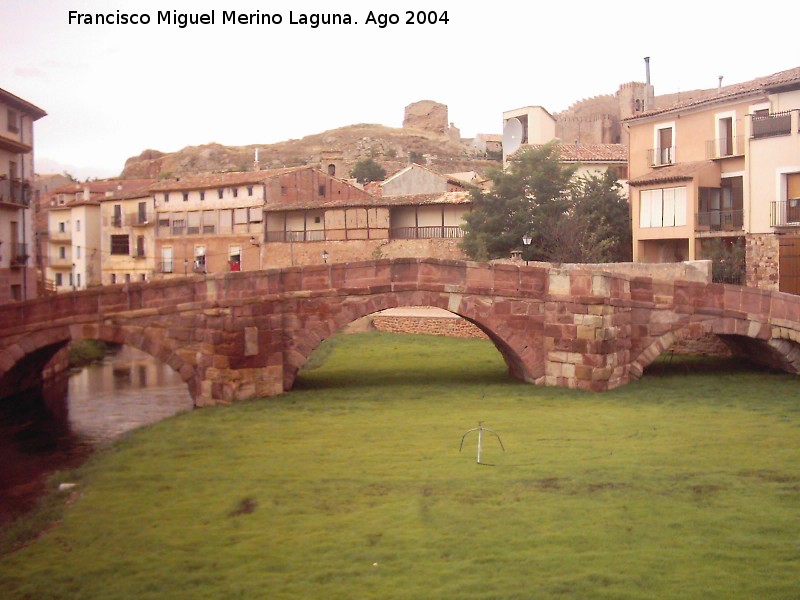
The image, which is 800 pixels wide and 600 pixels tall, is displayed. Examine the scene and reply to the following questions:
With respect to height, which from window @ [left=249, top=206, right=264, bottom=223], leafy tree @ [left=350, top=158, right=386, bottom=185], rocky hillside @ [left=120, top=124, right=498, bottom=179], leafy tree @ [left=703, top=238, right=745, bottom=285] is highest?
rocky hillside @ [left=120, top=124, right=498, bottom=179]

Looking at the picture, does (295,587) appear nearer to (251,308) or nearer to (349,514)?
(349,514)

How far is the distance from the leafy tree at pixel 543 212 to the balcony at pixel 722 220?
358 centimetres

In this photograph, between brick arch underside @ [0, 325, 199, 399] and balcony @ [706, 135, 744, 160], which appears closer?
brick arch underside @ [0, 325, 199, 399]

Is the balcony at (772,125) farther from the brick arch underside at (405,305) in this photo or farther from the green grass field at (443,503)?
the brick arch underside at (405,305)

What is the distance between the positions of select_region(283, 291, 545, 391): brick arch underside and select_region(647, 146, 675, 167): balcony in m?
15.5

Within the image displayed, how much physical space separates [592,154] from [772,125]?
53.1 ft

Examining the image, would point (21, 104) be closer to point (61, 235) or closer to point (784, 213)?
point (784, 213)

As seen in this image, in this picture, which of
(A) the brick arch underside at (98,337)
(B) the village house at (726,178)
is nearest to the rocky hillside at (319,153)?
(B) the village house at (726,178)

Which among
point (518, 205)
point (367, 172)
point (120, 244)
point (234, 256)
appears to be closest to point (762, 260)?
point (518, 205)

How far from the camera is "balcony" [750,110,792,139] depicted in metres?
28.3

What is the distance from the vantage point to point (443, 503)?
12.8 m

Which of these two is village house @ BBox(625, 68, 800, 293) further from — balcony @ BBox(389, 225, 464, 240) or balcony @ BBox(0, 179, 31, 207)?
balcony @ BBox(0, 179, 31, 207)

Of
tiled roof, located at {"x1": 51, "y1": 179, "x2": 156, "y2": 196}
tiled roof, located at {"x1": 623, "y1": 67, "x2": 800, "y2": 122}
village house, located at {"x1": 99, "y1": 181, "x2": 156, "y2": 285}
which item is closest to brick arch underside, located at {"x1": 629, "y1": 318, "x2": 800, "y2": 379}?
tiled roof, located at {"x1": 623, "y1": 67, "x2": 800, "y2": 122}

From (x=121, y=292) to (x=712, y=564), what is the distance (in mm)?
14609
